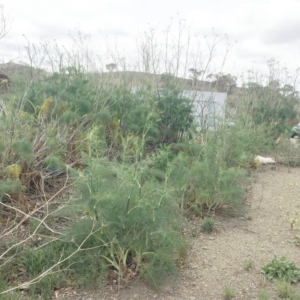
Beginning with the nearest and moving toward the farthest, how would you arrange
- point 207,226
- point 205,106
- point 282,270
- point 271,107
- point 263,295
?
point 263,295, point 282,270, point 207,226, point 205,106, point 271,107

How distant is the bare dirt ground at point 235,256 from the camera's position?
3.54m

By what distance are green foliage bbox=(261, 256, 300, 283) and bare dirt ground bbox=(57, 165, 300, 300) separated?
79 millimetres

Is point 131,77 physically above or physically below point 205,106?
above

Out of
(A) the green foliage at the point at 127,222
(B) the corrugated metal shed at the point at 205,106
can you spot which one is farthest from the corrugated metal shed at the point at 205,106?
(A) the green foliage at the point at 127,222

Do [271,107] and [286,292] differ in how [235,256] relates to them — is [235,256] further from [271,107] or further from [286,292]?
[271,107]

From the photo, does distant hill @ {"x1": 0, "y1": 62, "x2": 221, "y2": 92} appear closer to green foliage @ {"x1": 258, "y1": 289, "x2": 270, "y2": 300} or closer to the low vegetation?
the low vegetation

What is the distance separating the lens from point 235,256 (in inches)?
169

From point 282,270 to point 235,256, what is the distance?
555 millimetres

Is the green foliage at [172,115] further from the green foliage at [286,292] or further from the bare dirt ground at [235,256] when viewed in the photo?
the green foliage at [286,292]

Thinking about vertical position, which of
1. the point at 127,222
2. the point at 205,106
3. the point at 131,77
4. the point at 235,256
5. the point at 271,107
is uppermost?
the point at 131,77

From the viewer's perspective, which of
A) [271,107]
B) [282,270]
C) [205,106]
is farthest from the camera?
[271,107]

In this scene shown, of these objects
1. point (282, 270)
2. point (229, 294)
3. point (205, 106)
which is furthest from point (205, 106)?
point (229, 294)

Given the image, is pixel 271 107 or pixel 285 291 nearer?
pixel 285 291

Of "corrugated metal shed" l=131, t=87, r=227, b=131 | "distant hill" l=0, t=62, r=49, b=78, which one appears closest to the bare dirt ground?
"corrugated metal shed" l=131, t=87, r=227, b=131
